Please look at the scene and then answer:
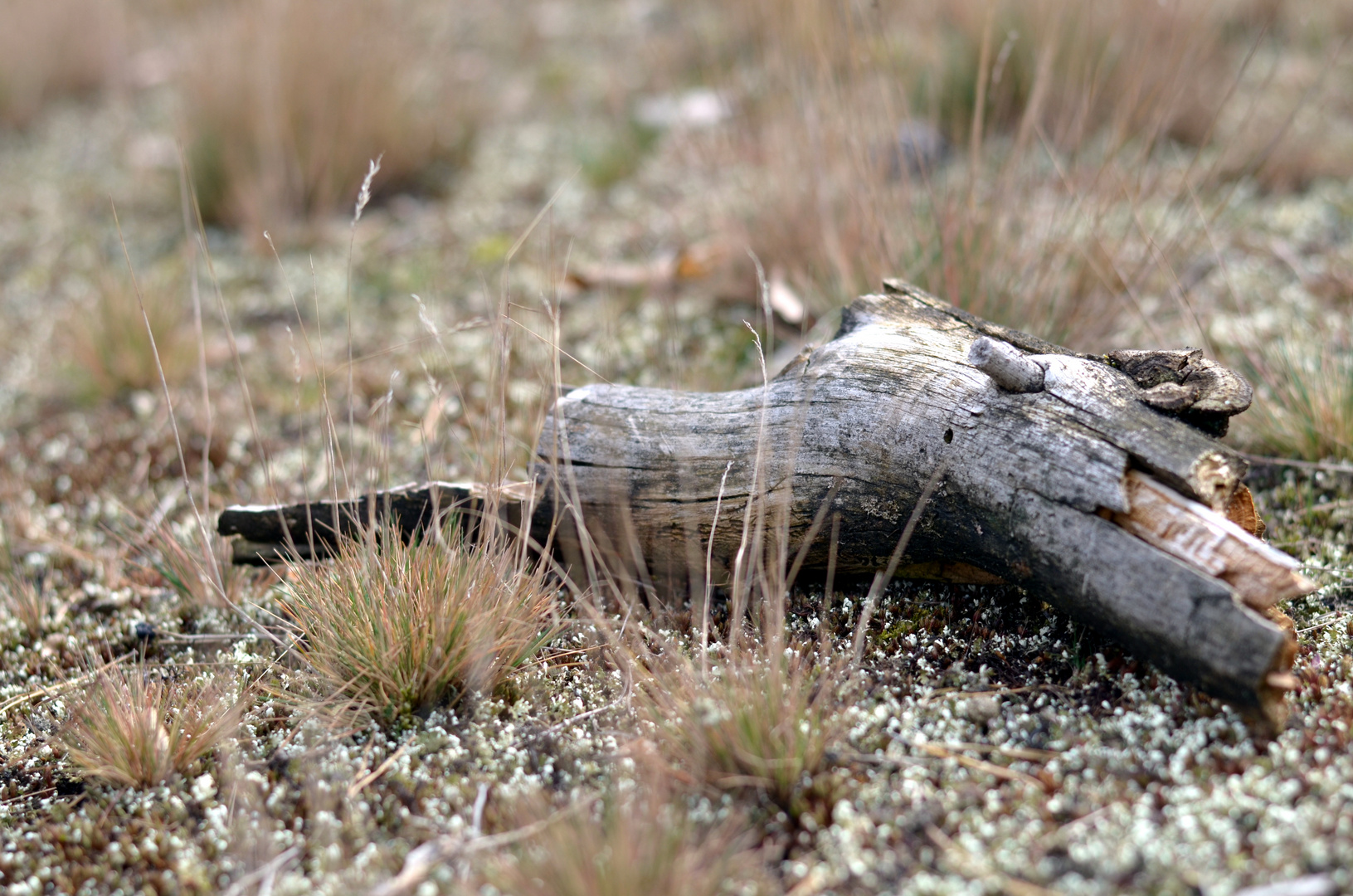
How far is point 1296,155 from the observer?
5.09 m

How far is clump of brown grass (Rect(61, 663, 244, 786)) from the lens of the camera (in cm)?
227

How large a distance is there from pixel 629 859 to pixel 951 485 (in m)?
1.20

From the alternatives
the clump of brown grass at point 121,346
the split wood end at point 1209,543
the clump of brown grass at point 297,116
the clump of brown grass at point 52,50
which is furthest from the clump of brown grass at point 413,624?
the clump of brown grass at point 52,50

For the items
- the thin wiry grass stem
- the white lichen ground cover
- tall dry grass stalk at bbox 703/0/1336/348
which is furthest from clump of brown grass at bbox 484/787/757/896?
tall dry grass stalk at bbox 703/0/1336/348

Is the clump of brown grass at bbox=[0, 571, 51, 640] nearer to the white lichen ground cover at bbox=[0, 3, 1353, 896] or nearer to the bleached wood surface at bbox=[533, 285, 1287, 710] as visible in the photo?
the white lichen ground cover at bbox=[0, 3, 1353, 896]

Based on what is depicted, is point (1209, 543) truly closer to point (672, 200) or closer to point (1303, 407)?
point (1303, 407)

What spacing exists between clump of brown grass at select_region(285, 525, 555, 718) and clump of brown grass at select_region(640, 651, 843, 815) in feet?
1.49

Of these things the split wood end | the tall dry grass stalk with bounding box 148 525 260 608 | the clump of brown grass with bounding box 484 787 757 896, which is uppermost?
the split wood end

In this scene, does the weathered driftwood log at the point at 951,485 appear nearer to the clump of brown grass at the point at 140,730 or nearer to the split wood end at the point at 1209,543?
the split wood end at the point at 1209,543

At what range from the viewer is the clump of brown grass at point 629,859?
1742 millimetres

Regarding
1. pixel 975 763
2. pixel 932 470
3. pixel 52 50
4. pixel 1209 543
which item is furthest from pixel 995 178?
pixel 52 50

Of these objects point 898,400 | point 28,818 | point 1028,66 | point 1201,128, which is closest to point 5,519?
point 28,818

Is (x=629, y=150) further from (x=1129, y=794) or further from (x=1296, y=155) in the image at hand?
(x=1129, y=794)

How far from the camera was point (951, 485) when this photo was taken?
244cm
